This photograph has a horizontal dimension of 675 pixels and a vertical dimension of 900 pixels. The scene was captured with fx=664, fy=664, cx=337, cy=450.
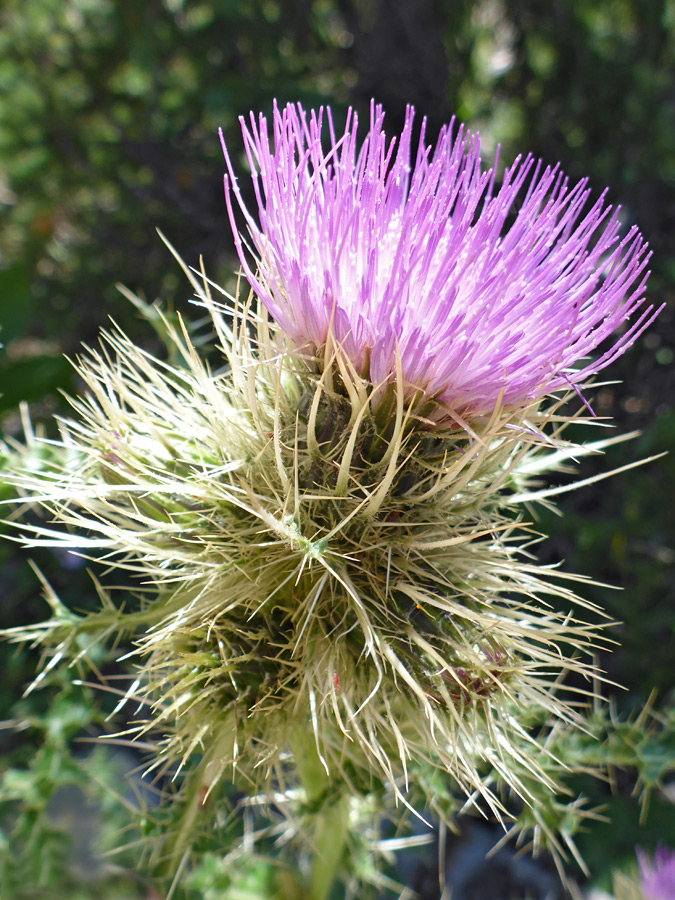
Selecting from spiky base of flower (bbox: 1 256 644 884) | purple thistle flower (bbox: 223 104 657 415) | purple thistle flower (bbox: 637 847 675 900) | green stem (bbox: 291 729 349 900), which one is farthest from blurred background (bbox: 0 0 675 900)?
purple thistle flower (bbox: 223 104 657 415)

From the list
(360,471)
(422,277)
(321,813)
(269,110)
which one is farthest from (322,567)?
(269,110)

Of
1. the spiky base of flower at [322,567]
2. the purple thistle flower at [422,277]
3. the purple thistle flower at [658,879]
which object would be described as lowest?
the purple thistle flower at [658,879]

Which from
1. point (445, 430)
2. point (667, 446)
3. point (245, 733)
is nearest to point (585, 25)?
point (667, 446)

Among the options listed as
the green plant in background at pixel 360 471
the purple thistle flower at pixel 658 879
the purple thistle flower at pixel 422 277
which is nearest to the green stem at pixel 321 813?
the green plant in background at pixel 360 471

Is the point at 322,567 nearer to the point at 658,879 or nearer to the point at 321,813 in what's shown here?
the point at 321,813

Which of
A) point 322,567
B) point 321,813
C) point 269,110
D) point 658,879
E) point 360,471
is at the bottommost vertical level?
point 658,879

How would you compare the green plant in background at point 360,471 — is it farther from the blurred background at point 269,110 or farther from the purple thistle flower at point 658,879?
the blurred background at point 269,110

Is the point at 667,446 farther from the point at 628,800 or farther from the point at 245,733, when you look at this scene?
the point at 245,733
